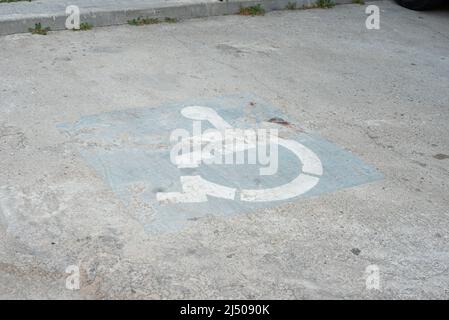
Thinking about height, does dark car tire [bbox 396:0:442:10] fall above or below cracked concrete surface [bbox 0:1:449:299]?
above

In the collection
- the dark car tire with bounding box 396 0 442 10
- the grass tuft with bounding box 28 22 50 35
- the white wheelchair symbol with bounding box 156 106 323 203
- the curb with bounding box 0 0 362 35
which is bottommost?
the white wheelchair symbol with bounding box 156 106 323 203

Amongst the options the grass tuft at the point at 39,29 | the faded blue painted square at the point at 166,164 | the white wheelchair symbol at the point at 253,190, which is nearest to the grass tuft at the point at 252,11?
the grass tuft at the point at 39,29

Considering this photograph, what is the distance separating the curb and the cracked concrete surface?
18 centimetres

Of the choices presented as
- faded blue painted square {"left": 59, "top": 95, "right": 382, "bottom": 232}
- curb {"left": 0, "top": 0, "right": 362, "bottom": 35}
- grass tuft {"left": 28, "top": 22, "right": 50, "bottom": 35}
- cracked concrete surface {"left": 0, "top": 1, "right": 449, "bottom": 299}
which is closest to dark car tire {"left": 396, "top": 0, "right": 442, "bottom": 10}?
cracked concrete surface {"left": 0, "top": 1, "right": 449, "bottom": 299}

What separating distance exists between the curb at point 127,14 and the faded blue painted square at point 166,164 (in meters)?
2.89

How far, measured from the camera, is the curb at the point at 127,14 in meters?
7.38

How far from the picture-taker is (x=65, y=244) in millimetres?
3465

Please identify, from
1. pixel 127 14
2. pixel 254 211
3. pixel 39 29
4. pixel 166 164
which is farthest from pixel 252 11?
pixel 254 211

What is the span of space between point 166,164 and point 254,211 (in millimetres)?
882

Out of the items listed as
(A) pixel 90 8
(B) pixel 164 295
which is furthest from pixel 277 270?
(A) pixel 90 8

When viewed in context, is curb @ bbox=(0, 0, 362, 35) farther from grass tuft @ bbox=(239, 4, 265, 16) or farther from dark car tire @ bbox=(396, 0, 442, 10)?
dark car tire @ bbox=(396, 0, 442, 10)

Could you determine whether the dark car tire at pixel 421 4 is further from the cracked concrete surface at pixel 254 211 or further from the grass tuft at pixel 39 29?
the grass tuft at pixel 39 29

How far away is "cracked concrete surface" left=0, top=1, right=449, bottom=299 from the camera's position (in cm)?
328
